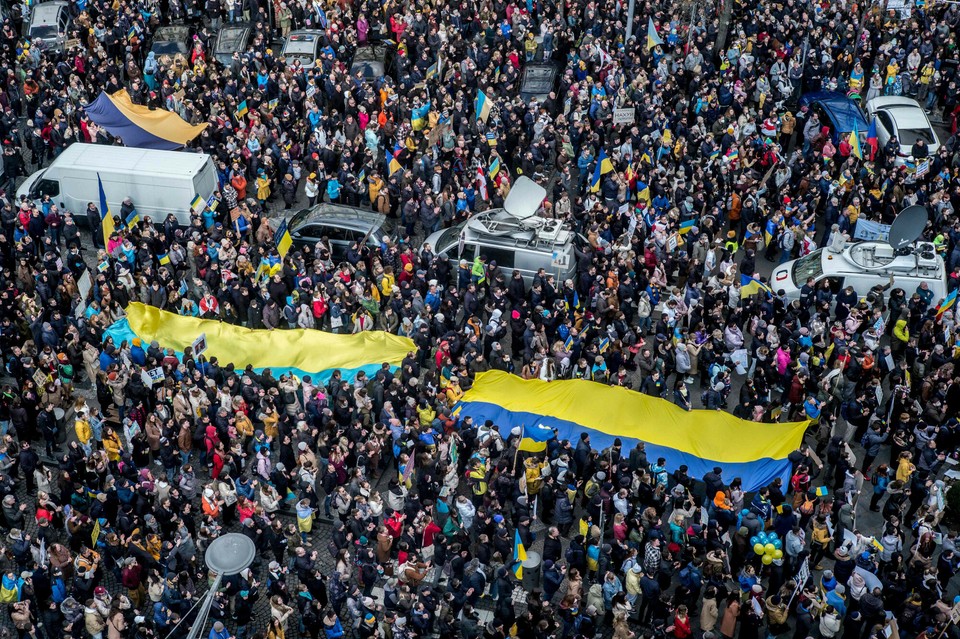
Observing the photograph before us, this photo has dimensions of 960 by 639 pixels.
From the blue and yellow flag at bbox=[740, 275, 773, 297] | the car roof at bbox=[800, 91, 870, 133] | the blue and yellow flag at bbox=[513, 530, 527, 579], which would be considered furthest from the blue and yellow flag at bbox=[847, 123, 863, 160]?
the blue and yellow flag at bbox=[513, 530, 527, 579]

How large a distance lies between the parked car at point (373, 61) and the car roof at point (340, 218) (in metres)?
7.70

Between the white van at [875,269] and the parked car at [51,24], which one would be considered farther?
the parked car at [51,24]

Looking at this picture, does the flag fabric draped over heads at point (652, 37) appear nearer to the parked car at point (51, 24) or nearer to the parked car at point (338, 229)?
the parked car at point (338, 229)

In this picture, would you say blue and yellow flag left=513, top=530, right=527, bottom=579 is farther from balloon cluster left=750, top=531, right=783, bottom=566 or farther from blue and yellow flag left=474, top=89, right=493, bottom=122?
blue and yellow flag left=474, top=89, right=493, bottom=122

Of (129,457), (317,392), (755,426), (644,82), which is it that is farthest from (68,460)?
(644,82)

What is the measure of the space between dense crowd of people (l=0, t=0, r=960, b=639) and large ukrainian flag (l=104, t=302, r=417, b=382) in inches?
18.8

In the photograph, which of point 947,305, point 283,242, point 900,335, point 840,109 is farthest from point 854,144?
point 283,242

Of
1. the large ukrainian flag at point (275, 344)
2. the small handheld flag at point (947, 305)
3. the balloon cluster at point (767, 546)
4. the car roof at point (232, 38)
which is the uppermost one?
the car roof at point (232, 38)

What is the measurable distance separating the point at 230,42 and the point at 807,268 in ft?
63.8

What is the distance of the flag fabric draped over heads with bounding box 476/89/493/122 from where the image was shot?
3189 centimetres

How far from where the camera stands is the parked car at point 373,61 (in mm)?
35219

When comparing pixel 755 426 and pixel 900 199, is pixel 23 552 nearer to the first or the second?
pixel 755 426

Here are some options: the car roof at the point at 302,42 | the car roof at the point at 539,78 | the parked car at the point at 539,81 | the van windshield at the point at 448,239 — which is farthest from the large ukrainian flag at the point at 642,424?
the car roof at the point at 302,42

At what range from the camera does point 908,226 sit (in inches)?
1000
